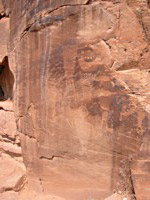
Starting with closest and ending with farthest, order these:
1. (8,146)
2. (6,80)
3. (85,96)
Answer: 1. (85,96)
2. (8,146)
3. (6,80)

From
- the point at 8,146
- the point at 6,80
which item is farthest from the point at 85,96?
the point at 6,80

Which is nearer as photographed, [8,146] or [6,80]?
[8,146]

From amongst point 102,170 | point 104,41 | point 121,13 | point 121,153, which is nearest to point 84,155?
point 102,170

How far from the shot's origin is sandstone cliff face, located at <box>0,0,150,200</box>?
2.78 m

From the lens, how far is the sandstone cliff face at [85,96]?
2.78m

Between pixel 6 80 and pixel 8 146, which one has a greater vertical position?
pixel 6 80

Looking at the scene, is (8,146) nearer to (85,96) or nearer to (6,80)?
(6,80)

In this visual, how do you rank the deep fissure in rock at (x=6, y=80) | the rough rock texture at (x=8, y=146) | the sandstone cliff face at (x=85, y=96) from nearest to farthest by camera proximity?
the sandstone cliff face at (x=85, y=96) → the rough rock texture at (x=8, y=146) → the deep fissure in rock at (x=6, y=80)

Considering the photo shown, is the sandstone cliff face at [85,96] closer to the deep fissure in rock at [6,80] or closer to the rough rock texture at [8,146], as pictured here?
the rough rock texture at [8,146]

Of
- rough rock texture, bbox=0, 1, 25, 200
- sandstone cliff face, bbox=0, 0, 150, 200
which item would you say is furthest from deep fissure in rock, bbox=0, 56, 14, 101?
sandstone cliff face, bbox=0, 0, 150, 200

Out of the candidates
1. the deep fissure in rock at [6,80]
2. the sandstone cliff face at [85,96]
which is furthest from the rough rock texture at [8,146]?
the sandstone cliff face at [85,96]

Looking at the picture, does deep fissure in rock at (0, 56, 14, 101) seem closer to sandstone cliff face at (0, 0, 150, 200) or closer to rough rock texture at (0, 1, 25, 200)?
rough rock texture at (0, 1, 25, 200)

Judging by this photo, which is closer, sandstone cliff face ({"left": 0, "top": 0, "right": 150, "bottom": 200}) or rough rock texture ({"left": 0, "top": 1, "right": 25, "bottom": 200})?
sandstone cliff face ({"left": 0, "top": 0, "right": 150, "bottom": 200})

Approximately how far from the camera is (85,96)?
3.03 meters
